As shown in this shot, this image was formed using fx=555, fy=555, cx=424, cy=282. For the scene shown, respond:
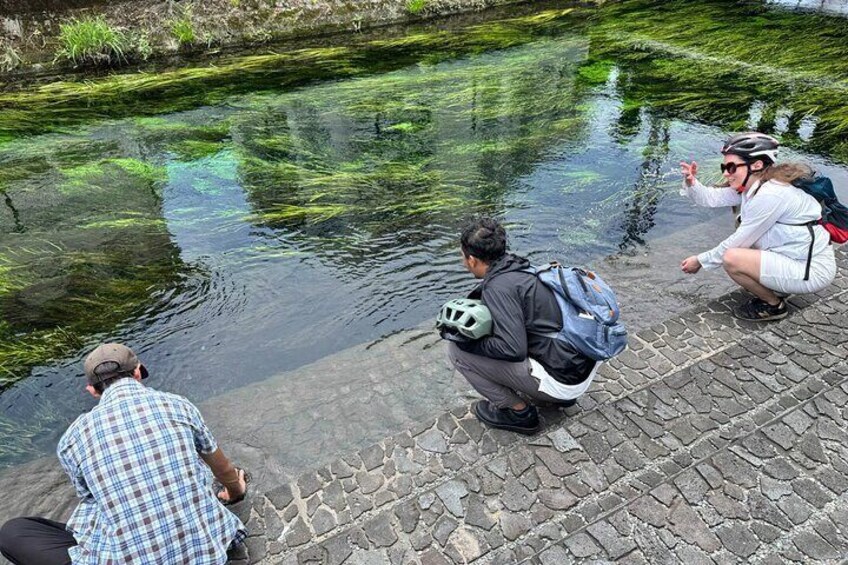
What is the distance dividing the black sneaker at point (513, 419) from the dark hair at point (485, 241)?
92cm

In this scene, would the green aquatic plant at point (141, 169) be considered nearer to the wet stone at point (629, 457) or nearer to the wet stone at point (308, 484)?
the wet stone at point (308, 484)

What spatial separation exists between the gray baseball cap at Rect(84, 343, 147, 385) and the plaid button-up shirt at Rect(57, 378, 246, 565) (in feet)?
0.17

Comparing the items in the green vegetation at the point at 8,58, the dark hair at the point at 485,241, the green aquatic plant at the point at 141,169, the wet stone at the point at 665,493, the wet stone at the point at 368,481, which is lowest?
the wet stone at the point at 665,493

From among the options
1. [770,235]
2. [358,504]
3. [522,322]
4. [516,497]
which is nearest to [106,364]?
[358,504]

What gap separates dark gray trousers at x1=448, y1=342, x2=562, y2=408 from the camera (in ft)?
9.71

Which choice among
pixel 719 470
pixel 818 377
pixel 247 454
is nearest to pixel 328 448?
pixel 247 454

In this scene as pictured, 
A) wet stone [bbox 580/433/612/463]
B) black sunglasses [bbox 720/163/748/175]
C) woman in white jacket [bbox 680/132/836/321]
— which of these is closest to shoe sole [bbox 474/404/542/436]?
wet stone [bbox 580/433/612/463]

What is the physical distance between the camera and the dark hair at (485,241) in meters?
2.84

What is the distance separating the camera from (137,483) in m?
2.17

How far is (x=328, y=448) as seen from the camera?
10.8ft

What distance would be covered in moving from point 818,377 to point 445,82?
7677 mm

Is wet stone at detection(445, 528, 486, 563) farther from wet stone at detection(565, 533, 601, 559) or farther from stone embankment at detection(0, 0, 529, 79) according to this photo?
stone embankment at detection(0, 0, 529, 79)

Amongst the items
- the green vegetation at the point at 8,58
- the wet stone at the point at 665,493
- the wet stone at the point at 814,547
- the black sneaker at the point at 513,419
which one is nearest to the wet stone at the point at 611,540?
the wet stone at the point at 665,493

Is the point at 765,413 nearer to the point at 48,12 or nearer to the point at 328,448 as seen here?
the point at 328,448
